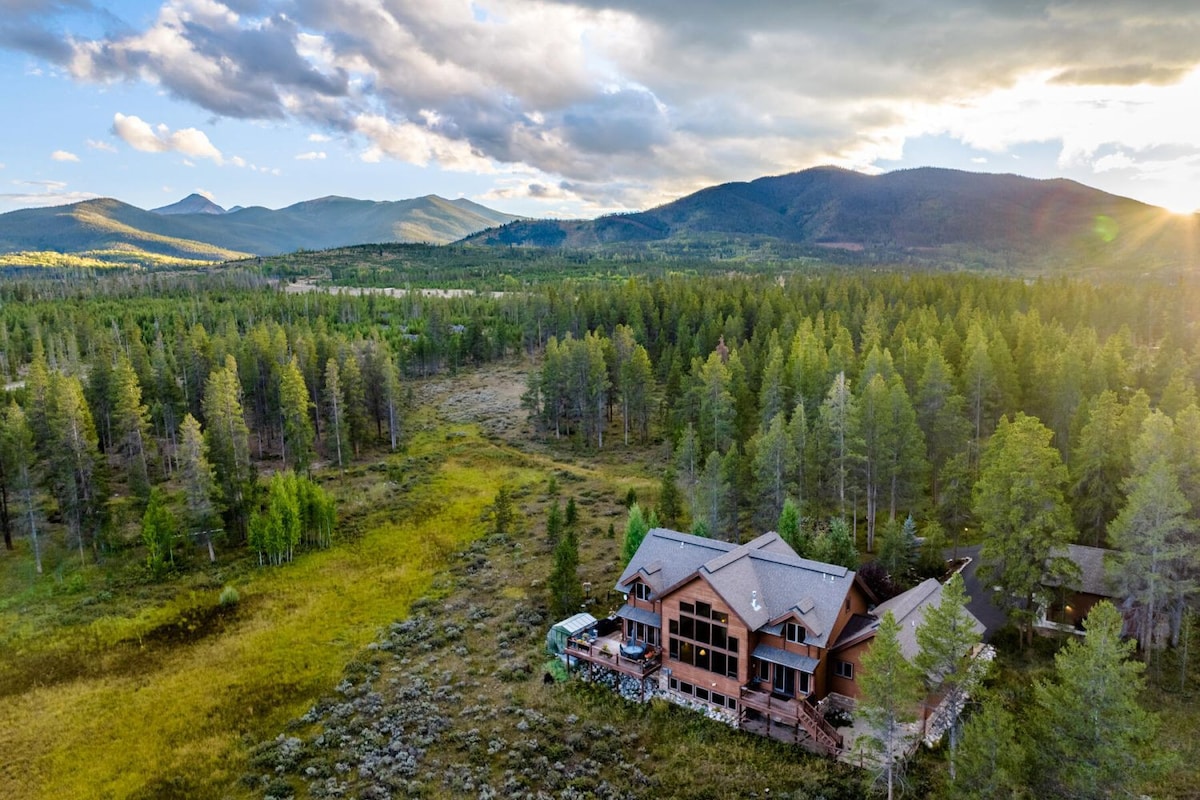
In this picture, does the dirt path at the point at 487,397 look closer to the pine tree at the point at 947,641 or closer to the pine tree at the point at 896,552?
the pine tree at the point at 896,552

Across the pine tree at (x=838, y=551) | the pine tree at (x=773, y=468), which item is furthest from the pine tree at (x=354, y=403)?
the pine tree at (x=838, y=551)

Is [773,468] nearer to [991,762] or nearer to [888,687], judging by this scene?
[888,687]

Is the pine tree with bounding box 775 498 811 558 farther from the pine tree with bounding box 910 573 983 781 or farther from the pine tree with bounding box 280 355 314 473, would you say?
the pine tree with bounding box 280 355 314 473

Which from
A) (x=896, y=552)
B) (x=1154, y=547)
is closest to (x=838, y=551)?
(x=896, y=552)

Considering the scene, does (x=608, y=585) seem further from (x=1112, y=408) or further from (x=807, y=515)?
(x=1112, y=408)

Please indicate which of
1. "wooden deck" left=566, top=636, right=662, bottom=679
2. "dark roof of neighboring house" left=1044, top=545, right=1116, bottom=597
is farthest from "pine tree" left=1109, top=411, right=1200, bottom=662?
"wooden deck" left=566, top=636, right=662, bottom=679

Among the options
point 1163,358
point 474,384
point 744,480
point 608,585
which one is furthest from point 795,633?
point 474,384

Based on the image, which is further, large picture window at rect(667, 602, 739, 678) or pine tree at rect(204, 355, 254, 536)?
pine tree at rect(204, 355, 254, 536)
